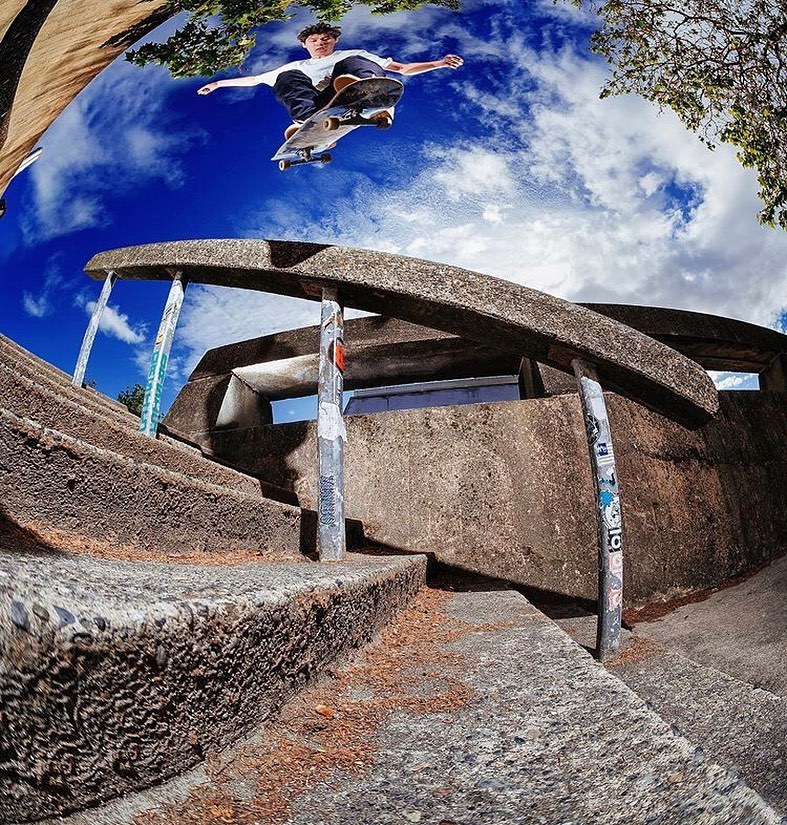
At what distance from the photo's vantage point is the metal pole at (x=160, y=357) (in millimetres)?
3221

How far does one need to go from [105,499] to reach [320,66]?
34.7 ft

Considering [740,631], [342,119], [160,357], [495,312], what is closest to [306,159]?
[342,119]

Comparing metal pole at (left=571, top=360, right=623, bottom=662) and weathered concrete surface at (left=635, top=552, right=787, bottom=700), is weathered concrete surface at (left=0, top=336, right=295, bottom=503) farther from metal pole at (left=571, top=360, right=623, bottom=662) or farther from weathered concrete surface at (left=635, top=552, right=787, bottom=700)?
weathered concrete surface at (left=635, top=552, right=787, bottom=700)

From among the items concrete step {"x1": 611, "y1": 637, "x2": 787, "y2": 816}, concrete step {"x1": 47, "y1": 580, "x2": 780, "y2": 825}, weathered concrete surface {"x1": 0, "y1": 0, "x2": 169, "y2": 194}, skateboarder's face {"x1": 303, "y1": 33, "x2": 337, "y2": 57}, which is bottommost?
concrete step {"x1": 611, "y1": 637, "x2": 787, "y2": 816}

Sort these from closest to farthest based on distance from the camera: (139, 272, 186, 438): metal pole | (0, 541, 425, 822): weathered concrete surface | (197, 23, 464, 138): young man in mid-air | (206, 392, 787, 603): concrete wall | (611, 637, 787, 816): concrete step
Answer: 1. (0, 541, 425, 822): weathered concrete surface
2. (611, 637, 787, 816): concrete step
3. (139, 272, 186, 438): metal pole
4. (206, 392, 787, 603): concrete wall
5. (197, 23, 464, 138): young man in mid-air

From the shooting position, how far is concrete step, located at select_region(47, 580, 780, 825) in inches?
28.2

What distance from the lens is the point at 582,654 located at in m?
1.41

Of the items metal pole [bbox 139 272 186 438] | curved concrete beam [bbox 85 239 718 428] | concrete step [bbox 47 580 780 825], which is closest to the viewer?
concrete step [bbox 47 580 780 825]

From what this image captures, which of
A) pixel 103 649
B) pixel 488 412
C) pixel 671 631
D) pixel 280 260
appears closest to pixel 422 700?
pixel 103 649

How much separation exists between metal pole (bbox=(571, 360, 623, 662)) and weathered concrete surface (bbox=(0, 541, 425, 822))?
6.60ft

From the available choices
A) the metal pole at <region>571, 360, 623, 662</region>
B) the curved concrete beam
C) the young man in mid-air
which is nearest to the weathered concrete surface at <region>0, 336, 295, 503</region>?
the curved concrete beam

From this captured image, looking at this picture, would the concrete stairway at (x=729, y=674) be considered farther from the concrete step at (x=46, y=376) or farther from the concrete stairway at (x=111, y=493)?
the concrete step at (x=46, y=376)

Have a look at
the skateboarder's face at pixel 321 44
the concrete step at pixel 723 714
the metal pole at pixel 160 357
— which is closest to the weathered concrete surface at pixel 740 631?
the concrete step at pixel 723 714

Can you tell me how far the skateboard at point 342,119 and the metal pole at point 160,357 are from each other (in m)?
4.79
